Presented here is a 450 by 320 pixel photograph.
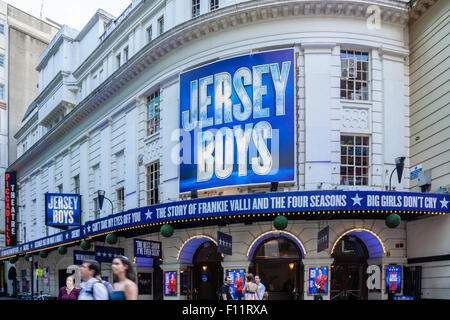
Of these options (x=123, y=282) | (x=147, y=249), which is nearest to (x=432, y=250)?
(x=147, y=249)

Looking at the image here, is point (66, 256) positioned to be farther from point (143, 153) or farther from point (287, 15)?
point (287, 15)

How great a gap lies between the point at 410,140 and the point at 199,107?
340 inches

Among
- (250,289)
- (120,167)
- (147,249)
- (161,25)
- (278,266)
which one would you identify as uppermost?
(161,25)

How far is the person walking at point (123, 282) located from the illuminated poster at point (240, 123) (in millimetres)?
13814

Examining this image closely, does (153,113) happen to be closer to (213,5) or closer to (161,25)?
(161,25)

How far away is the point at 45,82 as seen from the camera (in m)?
41.6

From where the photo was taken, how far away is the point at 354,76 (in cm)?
1995

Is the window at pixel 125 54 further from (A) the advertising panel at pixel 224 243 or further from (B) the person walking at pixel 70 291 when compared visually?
(B) the person walking at pixel 70 291

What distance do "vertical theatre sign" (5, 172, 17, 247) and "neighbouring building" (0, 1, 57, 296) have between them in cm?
567

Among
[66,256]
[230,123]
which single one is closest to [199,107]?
[230,123]

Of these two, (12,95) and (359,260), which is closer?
(359,260)

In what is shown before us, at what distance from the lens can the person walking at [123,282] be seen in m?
5.30

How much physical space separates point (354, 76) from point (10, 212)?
117 feet
